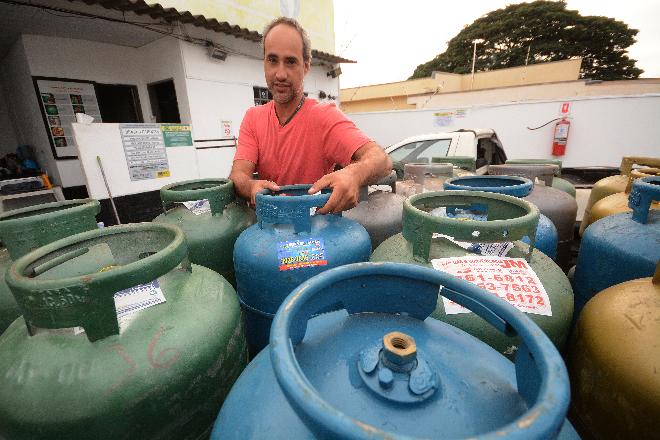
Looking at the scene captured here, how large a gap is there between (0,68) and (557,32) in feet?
111

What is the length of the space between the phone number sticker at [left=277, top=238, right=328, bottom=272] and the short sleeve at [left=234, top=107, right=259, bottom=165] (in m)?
1.22

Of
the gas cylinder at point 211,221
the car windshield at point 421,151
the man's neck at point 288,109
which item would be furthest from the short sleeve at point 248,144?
the car windshield at point 421,151

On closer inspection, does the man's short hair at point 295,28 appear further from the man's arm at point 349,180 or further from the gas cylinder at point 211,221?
the gas cylinder at point 211,221

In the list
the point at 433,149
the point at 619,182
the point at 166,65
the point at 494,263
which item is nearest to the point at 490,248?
the point at 494,263

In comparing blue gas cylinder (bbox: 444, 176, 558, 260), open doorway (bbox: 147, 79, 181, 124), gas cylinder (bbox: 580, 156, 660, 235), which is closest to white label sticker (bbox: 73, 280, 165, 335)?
blue gas cylinder (bbox: 444, 176, 558, 260)

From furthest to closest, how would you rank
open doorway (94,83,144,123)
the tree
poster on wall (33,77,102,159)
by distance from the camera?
the tree → open doorway (94,83,144,123) → poster on wall (33,77,102,159)

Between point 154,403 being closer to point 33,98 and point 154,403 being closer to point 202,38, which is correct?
point 202,38

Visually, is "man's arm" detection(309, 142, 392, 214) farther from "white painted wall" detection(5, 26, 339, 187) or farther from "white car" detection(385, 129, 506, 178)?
"white painted wall" detection(5, 26, 339, 187)

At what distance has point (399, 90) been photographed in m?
18.8

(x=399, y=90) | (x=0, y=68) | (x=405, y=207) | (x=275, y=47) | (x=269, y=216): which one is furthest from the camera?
(x=399, y=90)

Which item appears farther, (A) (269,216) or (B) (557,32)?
(B) (557,32)

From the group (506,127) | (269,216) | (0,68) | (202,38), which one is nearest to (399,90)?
(506,127)

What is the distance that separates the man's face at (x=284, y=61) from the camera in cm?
225

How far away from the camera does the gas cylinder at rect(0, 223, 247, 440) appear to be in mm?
804
